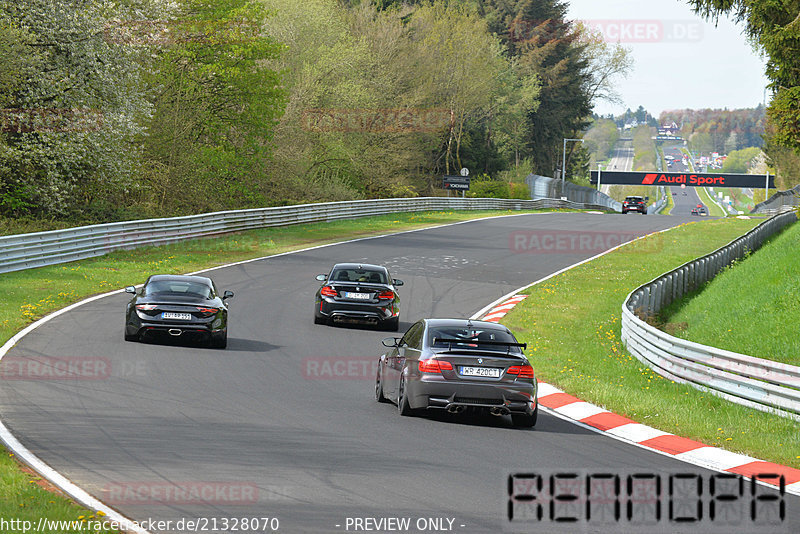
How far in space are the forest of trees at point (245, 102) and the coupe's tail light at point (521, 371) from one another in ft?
82.4

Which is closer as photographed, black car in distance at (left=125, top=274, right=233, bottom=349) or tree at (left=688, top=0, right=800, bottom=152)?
black car in distance at (left=125, top=274, right=233, bottom=349)

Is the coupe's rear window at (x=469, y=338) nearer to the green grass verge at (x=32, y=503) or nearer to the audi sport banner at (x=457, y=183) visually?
the green grass verge at (x=32, y=503)

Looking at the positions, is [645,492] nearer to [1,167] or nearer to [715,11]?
[715,11]

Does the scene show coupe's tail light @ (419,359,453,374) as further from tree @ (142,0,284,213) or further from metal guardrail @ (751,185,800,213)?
metal guardrail @ (751,185,800,213)

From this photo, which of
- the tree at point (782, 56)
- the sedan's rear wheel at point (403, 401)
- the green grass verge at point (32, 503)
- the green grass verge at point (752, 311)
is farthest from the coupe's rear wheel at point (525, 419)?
the tree at point (782, 56)

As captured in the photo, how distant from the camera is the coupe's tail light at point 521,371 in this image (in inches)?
516

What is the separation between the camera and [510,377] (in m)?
13.1

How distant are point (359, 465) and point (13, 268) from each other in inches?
850

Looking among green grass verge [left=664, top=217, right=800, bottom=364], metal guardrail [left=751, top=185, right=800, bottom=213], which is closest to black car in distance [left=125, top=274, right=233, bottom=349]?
green grass verge [left=664, top=217, right=800, bottom=364]

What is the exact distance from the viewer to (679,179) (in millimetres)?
125875

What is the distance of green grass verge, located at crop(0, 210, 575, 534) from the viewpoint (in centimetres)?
829

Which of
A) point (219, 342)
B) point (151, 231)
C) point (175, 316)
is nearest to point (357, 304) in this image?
point (219, 342)

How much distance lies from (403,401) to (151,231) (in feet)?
82.5

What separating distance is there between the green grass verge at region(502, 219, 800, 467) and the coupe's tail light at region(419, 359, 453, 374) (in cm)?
316
